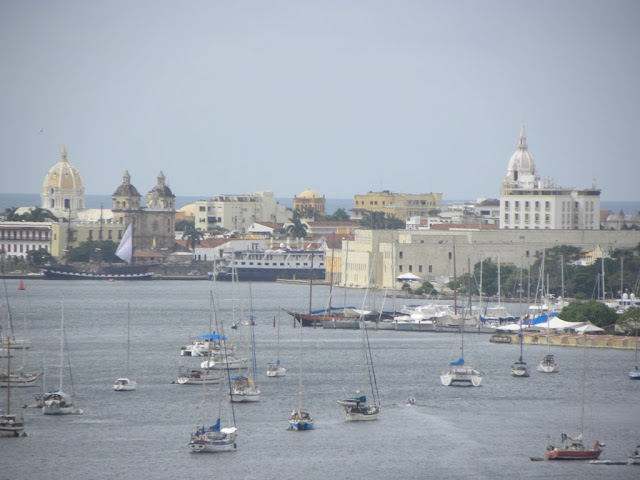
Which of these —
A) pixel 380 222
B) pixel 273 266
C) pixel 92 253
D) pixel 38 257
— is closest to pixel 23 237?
pixel 38 257

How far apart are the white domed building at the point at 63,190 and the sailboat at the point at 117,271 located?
62.8 feet

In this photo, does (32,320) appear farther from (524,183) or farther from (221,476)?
(524,183)

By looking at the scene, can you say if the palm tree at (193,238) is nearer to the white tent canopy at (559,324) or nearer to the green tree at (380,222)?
the green tree at (380,222)

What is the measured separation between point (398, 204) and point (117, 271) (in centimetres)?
4356

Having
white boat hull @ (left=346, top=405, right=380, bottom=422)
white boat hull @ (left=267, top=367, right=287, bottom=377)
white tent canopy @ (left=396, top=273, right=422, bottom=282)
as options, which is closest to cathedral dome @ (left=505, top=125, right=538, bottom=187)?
white tent canopy @ (left=396, top=273, right=422, bottom=282)

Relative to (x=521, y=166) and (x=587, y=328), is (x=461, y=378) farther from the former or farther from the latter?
(x=521, y=166)

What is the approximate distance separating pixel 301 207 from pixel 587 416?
128 m

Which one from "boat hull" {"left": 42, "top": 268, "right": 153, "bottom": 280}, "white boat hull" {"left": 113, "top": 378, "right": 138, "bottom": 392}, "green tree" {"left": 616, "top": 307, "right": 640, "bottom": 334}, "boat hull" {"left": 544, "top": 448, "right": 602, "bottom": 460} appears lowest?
"boat hull" {"left": 544, "top": 448, "right": 602, "bottom": 460}

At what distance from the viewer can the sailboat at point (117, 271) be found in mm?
118750

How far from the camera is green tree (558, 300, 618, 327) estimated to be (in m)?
66.8

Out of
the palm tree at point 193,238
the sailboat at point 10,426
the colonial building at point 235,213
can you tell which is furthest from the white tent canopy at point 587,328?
Result: the colonial building at point 235,213

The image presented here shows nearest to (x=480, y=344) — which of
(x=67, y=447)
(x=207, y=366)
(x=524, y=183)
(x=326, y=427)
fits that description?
(x=207, y=366)

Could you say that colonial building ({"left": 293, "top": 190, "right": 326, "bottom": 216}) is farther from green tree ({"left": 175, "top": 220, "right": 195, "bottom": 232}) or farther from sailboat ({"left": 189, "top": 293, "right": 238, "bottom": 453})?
sailboat ({"left": 189, "top": 293, "right": 238, "bottom": 453})

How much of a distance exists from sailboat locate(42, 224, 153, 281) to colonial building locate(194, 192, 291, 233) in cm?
3115
